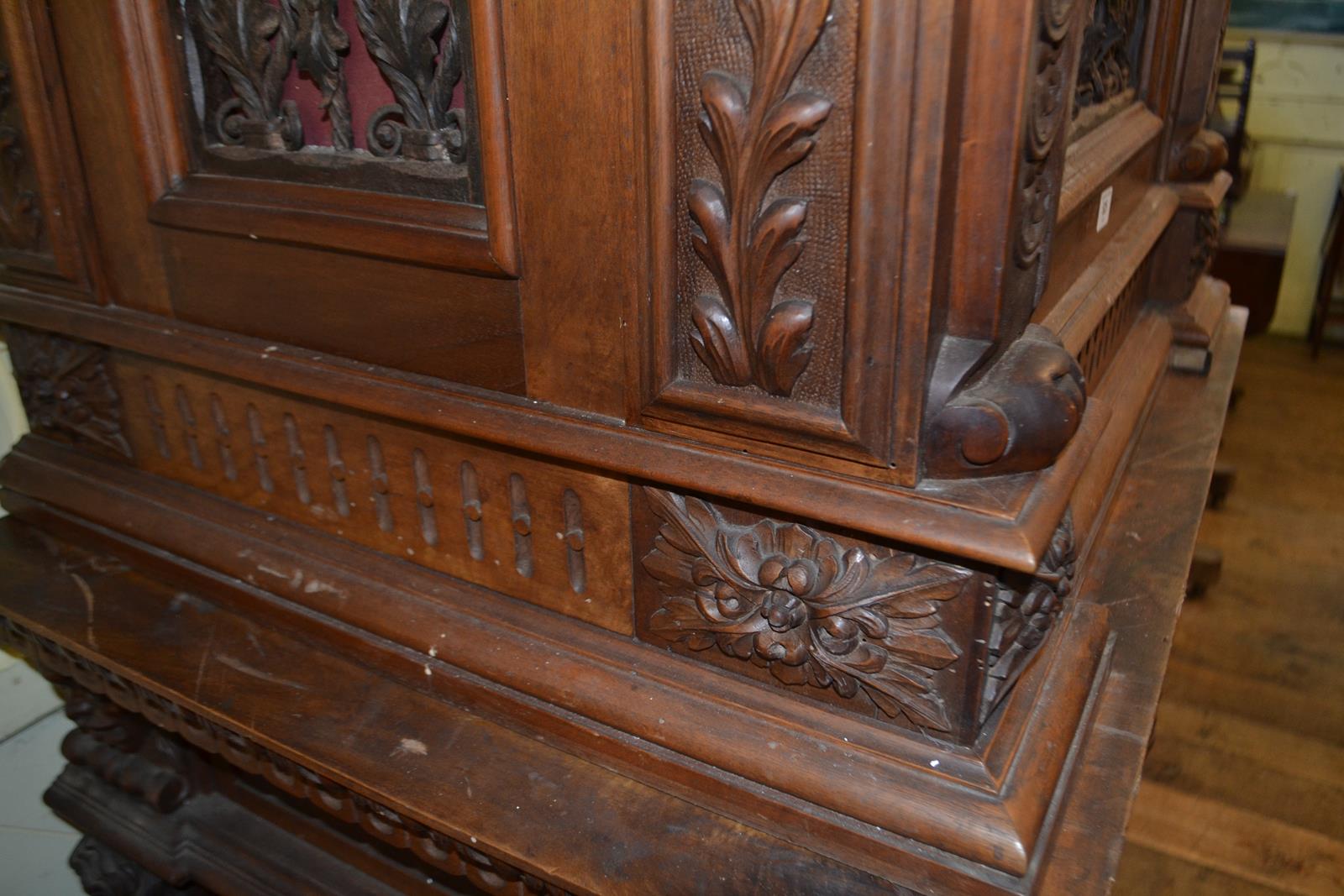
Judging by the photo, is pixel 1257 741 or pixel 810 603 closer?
pixel 810 603

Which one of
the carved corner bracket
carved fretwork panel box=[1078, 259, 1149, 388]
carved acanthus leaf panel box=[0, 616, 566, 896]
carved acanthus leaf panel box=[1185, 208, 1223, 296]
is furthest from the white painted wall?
carved acanthus leaf panel box=[0, 616, 566, 896]

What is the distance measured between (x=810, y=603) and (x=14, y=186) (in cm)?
98

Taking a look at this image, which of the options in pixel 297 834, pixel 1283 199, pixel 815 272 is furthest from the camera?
pixel 1283 199

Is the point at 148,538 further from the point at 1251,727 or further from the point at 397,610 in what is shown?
the point at 1251,727

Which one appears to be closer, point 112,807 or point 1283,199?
point 112,807

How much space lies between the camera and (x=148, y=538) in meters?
1.15

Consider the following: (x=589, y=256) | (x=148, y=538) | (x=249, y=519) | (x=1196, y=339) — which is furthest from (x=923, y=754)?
(x=1196, y=339)

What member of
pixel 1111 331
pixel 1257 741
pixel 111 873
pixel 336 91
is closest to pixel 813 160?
pixel 336 91

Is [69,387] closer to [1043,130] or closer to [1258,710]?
[1043,130]

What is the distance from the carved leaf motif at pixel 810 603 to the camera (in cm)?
73

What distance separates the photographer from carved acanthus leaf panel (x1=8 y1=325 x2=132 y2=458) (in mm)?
1185

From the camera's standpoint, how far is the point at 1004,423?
0.65 meters

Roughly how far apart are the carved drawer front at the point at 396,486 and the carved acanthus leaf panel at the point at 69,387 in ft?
0.09

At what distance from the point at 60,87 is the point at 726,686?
883 mm
